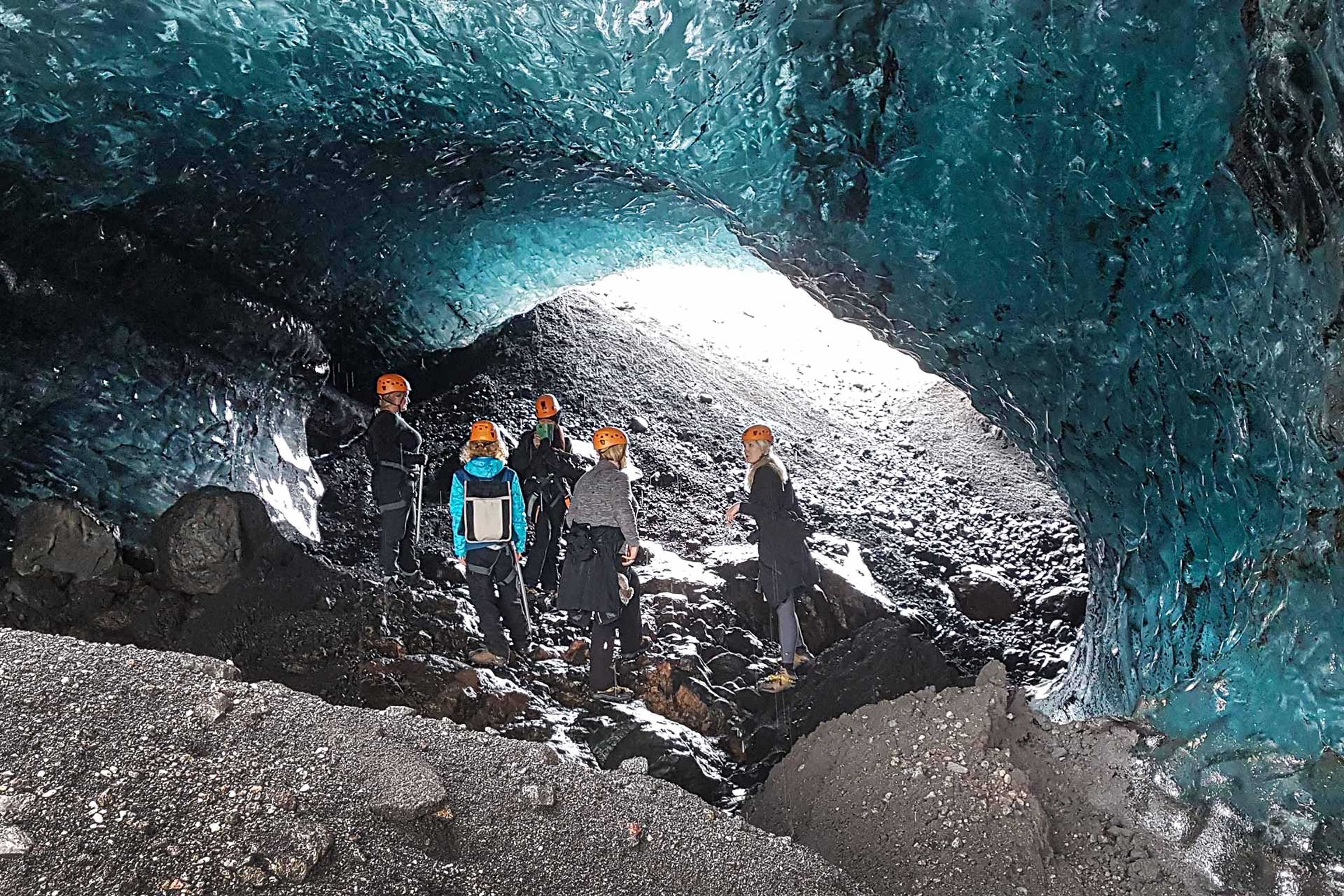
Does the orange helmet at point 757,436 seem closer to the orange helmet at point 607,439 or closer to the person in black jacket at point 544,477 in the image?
the orange helmet at point 607,439

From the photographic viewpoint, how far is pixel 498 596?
6164 mm

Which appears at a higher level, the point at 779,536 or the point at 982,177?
the point at 982,177

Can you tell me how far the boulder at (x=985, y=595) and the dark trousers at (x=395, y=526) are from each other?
17.5 ft

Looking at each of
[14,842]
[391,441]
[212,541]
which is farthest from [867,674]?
[14,842]

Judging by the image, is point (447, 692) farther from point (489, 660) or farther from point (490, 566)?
point (490, 566)

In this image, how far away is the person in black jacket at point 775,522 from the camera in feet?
17.4

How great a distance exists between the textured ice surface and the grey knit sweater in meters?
2.23

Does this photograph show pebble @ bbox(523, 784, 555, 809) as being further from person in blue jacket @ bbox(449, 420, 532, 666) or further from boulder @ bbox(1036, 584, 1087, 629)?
boulder @ bbox(1036, 584, 1087, 629)

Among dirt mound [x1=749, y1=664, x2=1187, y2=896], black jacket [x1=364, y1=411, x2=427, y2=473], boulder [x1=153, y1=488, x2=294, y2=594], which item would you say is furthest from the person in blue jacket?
boulder [x1=153, y1=488, x2=294, y2=594]

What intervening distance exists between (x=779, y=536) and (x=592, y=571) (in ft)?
3.80

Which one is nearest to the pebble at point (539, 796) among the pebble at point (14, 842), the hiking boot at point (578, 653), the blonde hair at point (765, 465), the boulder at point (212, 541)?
the pebble at point (14, 842)

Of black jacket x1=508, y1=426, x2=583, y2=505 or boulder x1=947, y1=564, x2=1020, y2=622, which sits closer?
black jacket x1=508, y1=426, x2=583, y2=505

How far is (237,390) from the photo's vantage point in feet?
26.9

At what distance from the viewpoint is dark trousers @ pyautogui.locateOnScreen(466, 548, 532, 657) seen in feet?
18.0
